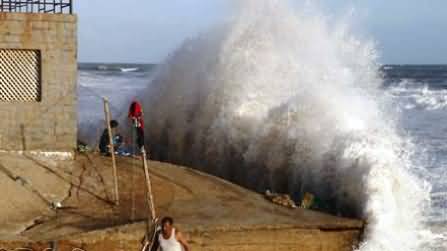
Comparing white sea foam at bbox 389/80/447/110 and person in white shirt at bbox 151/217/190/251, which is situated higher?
white sea foam at bbox 389/80/447/110

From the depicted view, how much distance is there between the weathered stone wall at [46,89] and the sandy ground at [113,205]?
0.39m

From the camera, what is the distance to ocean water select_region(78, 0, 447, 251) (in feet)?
46.2

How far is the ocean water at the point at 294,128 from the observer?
14.1 m

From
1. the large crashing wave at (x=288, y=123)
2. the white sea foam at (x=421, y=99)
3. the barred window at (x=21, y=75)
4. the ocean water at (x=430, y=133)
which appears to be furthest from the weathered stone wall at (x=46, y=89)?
the white sea foam at (x=421, y=99)

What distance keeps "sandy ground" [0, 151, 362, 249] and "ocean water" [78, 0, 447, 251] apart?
5.10 ft

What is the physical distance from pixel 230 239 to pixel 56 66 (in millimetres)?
5010

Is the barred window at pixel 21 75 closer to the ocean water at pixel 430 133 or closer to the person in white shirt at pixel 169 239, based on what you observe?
the person in white shirt at pixel 169 239

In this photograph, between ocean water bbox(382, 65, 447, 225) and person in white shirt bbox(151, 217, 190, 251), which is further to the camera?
ocean water bbox(382, 65, 447, 225)

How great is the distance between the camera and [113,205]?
1277 centimetres

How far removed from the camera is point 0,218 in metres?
11.8

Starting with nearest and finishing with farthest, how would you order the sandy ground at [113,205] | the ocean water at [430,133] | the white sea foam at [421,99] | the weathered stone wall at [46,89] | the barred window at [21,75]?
the sandy ground at [113,205] → the weathered stone wall at [46,89] → the barred window at [21,75] → the ocean water at [430,133] → the white sea foam at [421,99]

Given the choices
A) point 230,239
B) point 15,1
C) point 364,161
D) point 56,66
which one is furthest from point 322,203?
point 15,1

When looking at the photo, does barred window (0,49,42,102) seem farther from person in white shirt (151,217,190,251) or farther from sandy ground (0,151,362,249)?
person in white shirt (151,217,190,251)

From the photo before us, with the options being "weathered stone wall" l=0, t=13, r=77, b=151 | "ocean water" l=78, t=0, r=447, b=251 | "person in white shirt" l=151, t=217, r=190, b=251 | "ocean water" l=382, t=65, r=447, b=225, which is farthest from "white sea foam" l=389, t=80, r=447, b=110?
"person in white shirt" l=151, t=217, r=190, b=251
